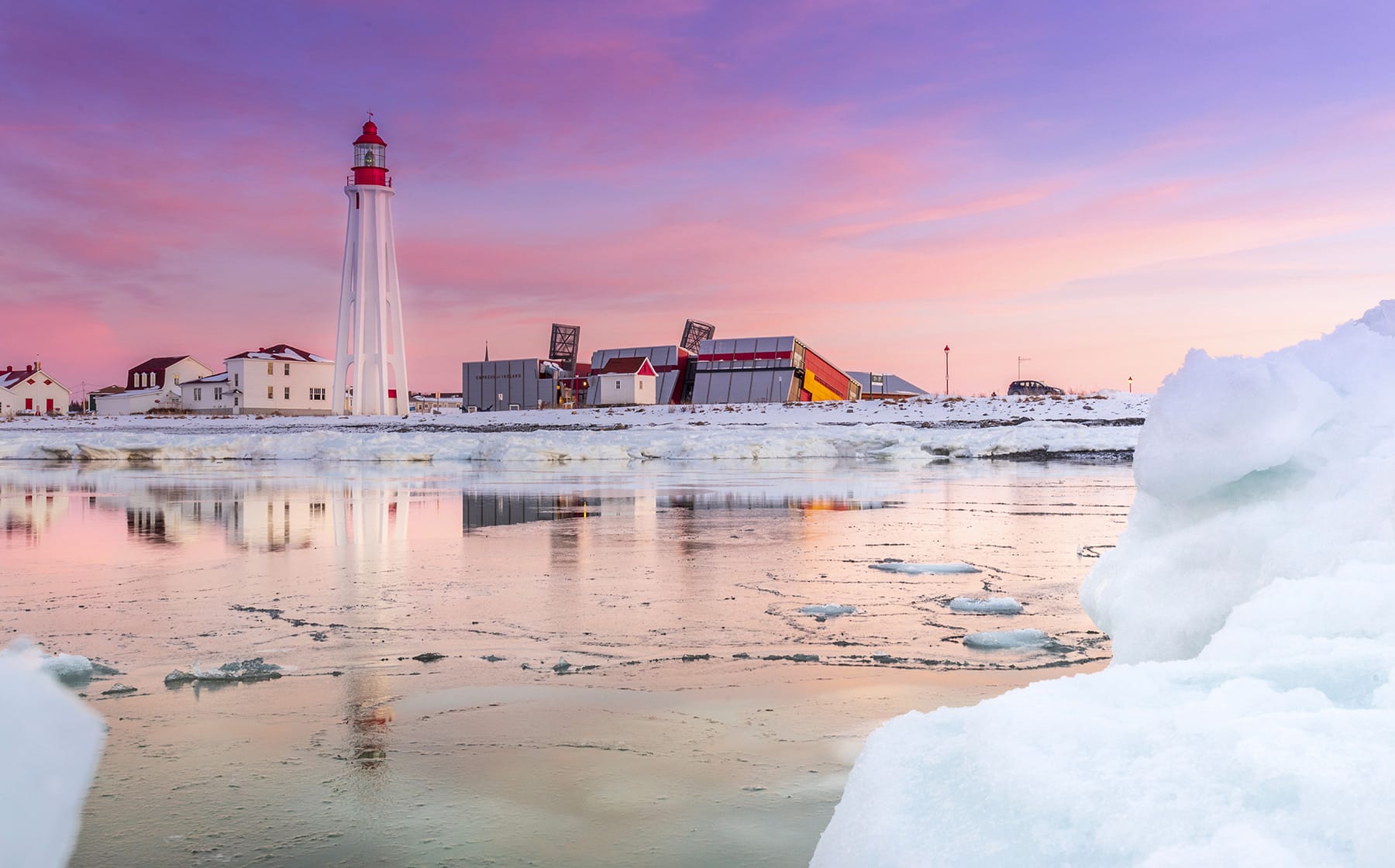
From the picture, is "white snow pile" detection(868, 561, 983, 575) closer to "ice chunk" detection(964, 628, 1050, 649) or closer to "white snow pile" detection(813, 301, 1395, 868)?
"ice chunk" detection(964, 628, 1050, 649)

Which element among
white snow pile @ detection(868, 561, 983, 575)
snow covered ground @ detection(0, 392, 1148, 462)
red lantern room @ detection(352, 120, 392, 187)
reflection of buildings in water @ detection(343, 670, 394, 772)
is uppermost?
red lantern room @ detection(352, 120, 392, 187)

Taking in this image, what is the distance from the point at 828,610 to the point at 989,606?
86cm

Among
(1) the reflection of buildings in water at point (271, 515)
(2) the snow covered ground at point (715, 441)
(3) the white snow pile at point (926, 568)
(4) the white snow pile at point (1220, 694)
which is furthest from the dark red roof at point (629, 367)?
(4) the white snow pile at point (1220, 694)

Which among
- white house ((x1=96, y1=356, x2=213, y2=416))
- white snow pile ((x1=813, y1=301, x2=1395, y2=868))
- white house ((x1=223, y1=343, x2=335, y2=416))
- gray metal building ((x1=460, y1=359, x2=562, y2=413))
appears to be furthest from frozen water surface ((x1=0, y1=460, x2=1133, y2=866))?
white house ((x1=96, y1=356, x2=213, y2=416))

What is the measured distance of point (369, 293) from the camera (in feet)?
179

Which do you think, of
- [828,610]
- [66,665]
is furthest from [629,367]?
[66,665]

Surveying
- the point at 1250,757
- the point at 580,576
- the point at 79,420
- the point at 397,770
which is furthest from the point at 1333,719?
the point at 79,420

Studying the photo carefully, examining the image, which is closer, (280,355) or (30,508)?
(30,508)

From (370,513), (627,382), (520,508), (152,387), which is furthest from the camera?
(152,387)

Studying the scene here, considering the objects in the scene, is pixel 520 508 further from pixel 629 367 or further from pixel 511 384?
pixel 511 384

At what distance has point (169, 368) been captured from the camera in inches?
3071

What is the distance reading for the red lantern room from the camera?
54562 mm

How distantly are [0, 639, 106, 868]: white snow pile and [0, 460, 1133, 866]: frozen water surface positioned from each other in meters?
0.07

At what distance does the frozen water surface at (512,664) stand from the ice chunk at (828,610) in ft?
0.16
